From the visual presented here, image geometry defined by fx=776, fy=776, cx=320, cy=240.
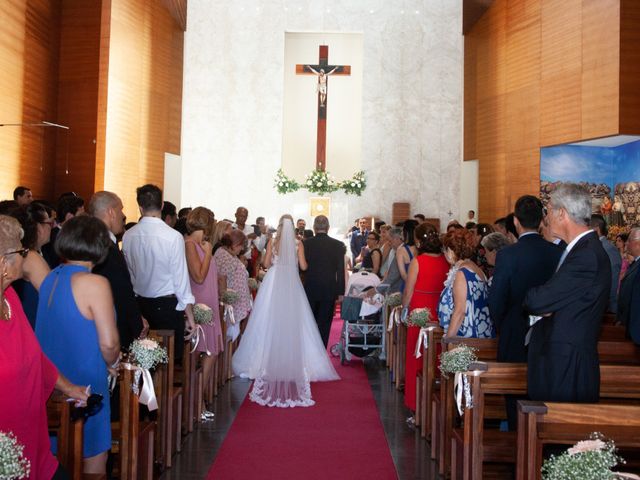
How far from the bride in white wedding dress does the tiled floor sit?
0.33m

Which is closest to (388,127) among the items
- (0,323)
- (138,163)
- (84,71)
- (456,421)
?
(138,163)

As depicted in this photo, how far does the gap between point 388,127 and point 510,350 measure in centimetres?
1455

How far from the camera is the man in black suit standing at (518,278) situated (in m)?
4.82

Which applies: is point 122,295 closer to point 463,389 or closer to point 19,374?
point 19,374

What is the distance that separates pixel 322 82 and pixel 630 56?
9.01 metres

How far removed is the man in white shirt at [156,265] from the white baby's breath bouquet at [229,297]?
1930 millimetres

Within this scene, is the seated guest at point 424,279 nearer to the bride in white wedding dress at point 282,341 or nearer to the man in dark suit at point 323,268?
the bride in white wedding dress at point 282,341

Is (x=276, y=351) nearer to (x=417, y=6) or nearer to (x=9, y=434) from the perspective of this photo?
(x=9, y=434)

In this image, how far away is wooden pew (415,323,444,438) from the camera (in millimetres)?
6062

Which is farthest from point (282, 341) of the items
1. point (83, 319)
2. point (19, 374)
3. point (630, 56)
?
point (630, 56)

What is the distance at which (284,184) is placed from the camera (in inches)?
720

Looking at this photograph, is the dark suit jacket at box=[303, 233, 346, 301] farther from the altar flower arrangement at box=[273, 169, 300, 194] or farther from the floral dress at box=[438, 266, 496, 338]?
the altar flower arrangement at box=[273, 169, 300, 194]

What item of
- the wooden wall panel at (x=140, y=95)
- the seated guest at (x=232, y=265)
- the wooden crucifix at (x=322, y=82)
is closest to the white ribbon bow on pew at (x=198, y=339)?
the seated guest at (x=232, y=265)

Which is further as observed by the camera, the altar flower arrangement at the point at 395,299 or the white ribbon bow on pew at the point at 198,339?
the altar flower arrangement at the point at 395,299
